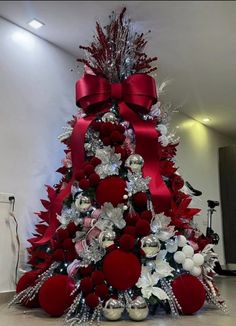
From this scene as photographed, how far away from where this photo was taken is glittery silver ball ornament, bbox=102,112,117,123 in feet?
4.98

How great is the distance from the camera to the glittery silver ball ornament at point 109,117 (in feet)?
4.98

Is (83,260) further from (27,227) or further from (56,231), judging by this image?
(27,227)

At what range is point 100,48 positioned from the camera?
158cm

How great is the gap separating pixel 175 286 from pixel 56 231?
512mm

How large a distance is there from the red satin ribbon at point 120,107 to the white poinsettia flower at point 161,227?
0.22 meters

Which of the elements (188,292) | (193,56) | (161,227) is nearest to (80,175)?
(161,227)

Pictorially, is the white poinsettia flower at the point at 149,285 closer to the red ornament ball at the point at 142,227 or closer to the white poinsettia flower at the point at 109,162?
the red ornament ball at the point at 142,227

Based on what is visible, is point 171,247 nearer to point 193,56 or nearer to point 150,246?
point 150,246

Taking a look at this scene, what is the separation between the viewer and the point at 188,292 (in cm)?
131

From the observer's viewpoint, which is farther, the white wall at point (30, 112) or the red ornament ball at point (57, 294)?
the white wall at point (30, 112)

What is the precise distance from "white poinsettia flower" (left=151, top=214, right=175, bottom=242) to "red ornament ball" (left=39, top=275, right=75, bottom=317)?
358mm

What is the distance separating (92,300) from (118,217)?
296 mm

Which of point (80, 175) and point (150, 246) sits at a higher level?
point (80, 175)

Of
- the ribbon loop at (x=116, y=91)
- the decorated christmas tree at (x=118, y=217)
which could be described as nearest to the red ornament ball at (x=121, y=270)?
the decorated christmas tree at (x=118, y=217)
